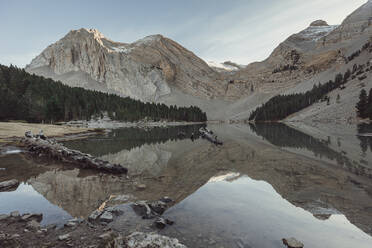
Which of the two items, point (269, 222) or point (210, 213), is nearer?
point (269, 222)

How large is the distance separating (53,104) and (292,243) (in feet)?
319

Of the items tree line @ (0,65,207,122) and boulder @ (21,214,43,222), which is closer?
boulder @ (21,214,43,222)

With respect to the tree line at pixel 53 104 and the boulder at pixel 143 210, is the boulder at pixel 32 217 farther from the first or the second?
the tree line at pixel 53 104

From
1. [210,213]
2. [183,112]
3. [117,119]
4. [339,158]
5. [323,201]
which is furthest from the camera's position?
[183,112]

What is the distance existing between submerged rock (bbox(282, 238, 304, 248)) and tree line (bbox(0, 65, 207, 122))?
88.8 m

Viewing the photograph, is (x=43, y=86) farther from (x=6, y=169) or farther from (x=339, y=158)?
(x=339, y=158)

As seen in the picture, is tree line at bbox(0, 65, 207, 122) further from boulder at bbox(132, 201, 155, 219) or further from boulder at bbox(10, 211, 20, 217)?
boulder at bbox(132, 201, 155, 219)

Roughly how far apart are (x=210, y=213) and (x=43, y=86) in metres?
114

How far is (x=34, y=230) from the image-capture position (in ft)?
22.6

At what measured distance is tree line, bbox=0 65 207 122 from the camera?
7150cm

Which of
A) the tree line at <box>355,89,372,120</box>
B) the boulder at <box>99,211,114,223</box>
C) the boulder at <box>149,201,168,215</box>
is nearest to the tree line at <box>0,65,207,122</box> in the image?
the boulder at <box>99,211,114,223</box>

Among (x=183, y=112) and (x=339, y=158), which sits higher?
(x=183, y=112)

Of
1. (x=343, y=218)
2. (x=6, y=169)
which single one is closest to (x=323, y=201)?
(x=343, y=218)

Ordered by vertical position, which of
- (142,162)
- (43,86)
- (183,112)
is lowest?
(142,162)
